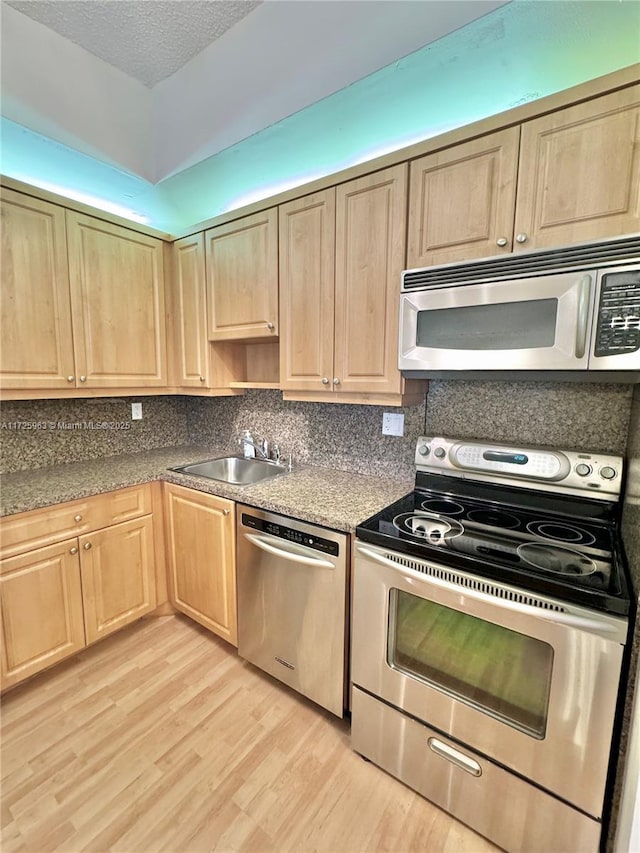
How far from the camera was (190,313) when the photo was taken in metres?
2.26

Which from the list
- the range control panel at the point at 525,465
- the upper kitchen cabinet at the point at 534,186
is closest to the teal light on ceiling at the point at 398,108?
the upper kitchen cabinet at the point at 534,186

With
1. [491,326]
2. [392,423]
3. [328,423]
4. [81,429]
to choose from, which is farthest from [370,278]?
[81,429]

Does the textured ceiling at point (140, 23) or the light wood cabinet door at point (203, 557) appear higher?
the textured ceiling at point (140, 23)

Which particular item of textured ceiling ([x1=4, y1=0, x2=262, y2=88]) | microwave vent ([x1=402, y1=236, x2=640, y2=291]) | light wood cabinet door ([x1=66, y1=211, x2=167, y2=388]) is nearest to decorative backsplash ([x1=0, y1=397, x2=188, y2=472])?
light wood cabinet door ([x1=66, y1=211, x2=167, y2=388])

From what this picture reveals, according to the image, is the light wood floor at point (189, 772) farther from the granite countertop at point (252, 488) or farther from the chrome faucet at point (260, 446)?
the chrome faucet at point (260, 446)

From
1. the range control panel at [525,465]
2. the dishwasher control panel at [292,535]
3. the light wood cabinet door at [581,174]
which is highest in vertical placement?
the light wood cabinet door at [581,174]

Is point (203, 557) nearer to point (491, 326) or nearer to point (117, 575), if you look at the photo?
point (117, 575)

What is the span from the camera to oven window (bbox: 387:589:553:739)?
107 centimetres

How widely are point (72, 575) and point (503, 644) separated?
6.01 ft

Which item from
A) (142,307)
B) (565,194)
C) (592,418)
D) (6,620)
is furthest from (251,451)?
(565,194)

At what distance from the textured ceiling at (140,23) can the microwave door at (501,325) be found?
138cm

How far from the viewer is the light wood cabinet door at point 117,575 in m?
1.83

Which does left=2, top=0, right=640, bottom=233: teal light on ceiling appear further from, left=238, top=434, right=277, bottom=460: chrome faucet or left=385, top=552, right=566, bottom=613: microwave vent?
Result: left=385, top=552, right=566, bottom=613: microwave vent

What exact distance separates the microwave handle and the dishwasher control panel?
105 cm
